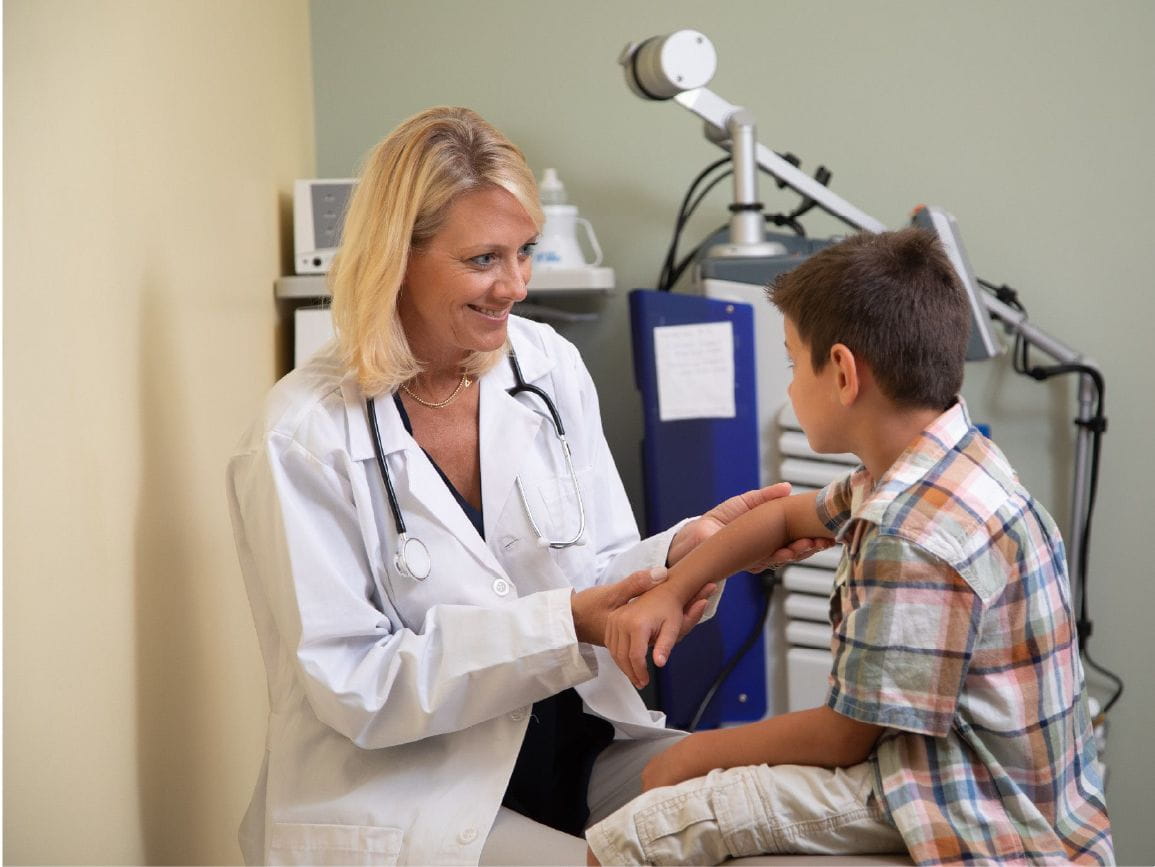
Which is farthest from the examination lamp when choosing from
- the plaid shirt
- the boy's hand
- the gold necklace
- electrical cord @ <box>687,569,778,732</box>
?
the plaid shirt

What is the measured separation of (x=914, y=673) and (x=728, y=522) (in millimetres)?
542

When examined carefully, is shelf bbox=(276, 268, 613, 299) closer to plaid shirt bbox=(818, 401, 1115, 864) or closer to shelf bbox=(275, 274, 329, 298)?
shelf bbox=(275, 274, 329, 298)

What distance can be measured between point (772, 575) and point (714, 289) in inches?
20.6

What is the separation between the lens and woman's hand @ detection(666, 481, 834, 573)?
4.57 ft

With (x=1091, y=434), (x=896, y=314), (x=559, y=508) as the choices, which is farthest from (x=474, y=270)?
(x=1091, y=434)

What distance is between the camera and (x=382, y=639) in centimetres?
133

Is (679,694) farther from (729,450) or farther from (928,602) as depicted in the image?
(928,602)

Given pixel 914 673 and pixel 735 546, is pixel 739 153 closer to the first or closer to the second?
pixel 735 546

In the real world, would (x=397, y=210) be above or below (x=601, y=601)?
above

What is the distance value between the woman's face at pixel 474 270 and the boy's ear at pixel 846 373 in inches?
17.8

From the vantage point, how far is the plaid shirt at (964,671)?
0.98 metres

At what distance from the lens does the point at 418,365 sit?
4.85ft

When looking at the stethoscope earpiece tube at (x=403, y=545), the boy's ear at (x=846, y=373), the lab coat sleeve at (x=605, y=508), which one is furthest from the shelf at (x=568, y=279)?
the boy's ear at (x=846, y=373)

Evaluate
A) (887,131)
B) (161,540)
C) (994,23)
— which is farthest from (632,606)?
(994,23)
